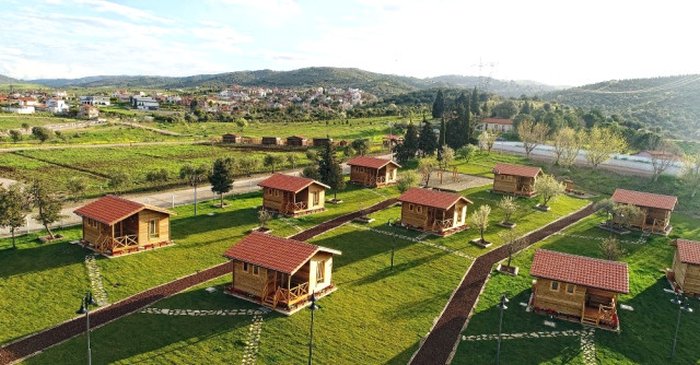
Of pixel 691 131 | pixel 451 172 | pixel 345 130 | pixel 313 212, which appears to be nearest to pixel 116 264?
pixel 313 212

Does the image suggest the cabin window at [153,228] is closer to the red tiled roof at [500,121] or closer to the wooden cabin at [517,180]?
the wooden cabin at [517,180]

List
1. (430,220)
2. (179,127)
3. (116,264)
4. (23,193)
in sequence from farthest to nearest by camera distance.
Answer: (179,127) → (430,220) → (23,193) → (116,264)

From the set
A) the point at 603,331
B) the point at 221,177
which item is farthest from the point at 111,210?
the point at 603,331

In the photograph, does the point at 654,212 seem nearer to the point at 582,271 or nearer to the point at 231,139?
the point at 582,271

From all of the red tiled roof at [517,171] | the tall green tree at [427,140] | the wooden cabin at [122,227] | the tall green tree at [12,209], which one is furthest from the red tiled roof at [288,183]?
the tall green tree at [427,140]

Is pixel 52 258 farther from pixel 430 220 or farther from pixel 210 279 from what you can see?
pixel 430 220

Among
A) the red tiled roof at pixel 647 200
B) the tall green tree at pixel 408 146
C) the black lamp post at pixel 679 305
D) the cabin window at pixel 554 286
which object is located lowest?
the black lamp post at pixel 679 305

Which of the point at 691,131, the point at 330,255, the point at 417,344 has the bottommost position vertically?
the point at 417,344
